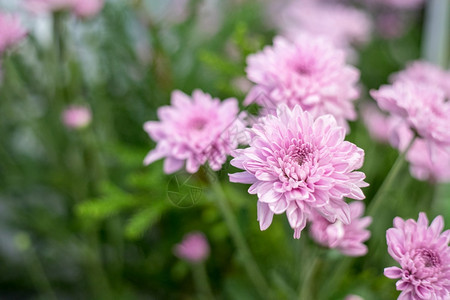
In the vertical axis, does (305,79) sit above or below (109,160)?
below

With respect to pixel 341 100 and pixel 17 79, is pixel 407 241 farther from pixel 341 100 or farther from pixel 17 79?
pixel 17 79

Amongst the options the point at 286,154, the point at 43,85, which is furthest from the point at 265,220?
the point at 43,85

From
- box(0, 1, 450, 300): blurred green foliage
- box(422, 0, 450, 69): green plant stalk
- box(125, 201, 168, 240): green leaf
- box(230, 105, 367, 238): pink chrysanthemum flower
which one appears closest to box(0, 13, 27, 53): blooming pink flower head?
box(0, 1, 450, 300): blurred green foliage

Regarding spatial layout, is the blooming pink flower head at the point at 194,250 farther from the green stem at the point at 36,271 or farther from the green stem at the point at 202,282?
the green stem at the point at 36,271

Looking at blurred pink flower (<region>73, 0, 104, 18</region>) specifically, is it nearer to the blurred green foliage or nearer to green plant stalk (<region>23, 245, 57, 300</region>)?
the blurred green foliage

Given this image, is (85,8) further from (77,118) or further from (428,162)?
(428,162)

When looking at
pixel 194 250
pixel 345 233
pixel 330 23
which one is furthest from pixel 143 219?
pixel 330 23

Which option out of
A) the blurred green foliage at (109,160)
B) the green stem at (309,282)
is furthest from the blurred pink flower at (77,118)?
the green stem at (309,282)

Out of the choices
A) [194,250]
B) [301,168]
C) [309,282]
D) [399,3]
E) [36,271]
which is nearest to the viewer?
[301,168]
